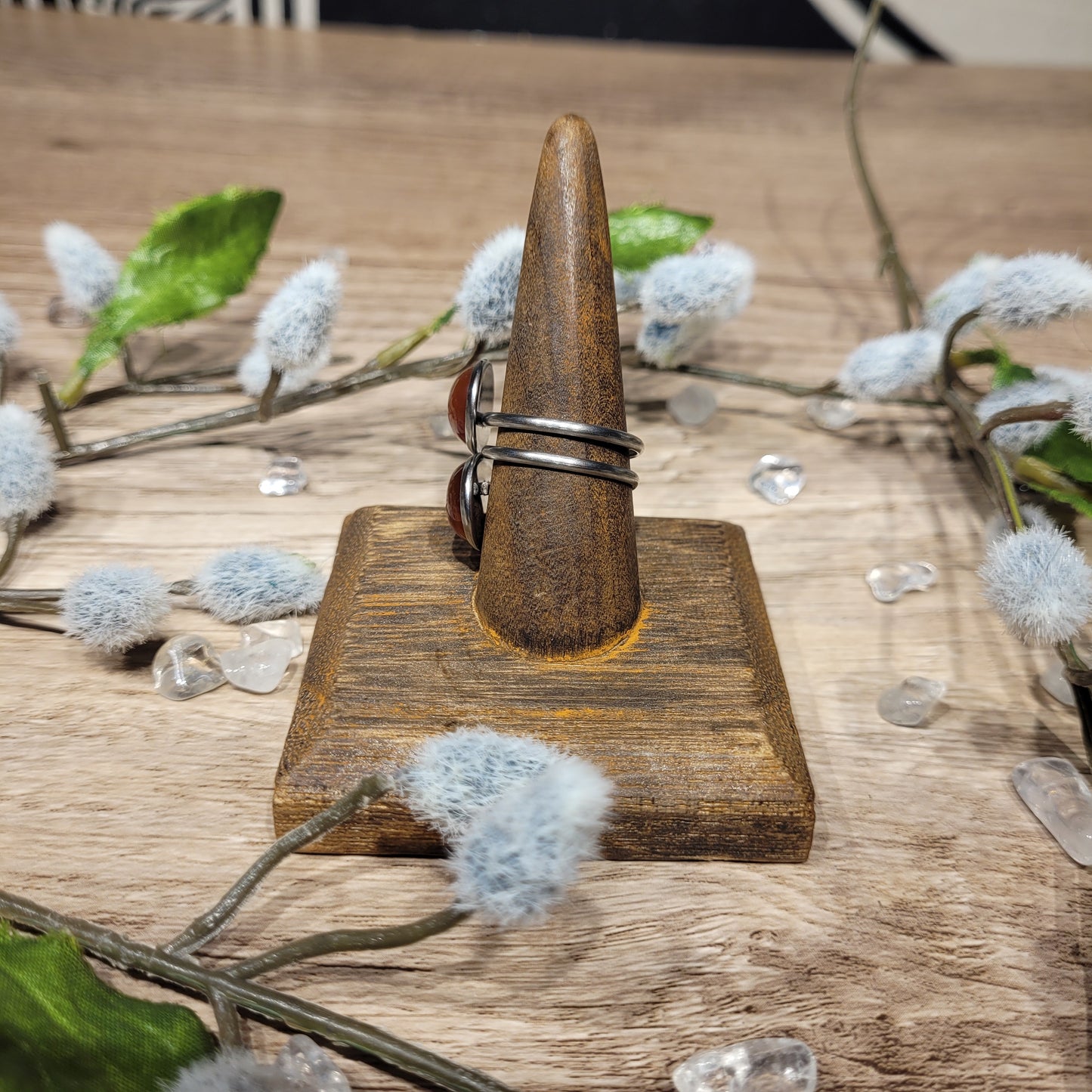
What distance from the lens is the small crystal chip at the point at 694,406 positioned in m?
0.88

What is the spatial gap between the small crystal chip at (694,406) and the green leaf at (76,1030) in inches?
23.5

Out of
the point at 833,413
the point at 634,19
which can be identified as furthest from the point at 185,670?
the point at 634,19

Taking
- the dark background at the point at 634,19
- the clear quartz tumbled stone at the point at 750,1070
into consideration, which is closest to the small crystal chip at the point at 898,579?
the clear quartz tumbled stone at the point at 750,1070

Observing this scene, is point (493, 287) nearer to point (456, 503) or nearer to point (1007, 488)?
point (456, 503)

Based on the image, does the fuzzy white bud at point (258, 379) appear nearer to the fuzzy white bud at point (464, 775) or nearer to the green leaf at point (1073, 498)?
the fuzzy white bud at point (464, 775)

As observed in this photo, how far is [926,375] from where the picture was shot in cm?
79

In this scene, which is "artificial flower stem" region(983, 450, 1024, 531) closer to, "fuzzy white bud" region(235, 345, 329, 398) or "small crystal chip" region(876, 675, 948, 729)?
→ "small crystal chip" region(876, 675, 948, 729)

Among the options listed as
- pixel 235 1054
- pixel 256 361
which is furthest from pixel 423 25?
pixel 235 1054

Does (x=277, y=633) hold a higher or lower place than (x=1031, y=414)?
lower

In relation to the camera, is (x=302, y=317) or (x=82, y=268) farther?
(x=82, y=268)

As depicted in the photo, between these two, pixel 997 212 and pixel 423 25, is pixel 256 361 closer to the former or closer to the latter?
pixel 997 212

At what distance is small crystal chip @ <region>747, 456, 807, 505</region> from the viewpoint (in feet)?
2.63

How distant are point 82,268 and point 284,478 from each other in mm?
222

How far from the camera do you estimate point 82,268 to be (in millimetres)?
788
